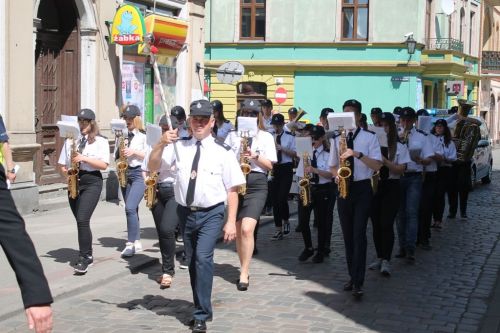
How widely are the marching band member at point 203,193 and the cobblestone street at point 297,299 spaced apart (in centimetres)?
49

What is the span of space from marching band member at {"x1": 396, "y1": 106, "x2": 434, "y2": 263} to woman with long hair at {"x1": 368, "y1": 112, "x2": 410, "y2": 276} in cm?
86

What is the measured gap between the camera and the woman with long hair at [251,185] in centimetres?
862

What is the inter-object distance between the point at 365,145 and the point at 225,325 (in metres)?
2.43

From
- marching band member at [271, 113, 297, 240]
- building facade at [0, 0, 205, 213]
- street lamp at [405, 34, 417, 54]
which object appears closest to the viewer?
marching band member at [271, 113, 297, 240]

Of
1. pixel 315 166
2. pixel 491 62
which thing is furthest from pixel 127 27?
pixel 491 62

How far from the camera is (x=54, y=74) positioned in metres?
15.8

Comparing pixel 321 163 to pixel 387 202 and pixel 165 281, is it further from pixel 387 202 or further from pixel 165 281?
pixel 165 281

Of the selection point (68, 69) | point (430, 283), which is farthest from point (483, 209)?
point (68, 69)

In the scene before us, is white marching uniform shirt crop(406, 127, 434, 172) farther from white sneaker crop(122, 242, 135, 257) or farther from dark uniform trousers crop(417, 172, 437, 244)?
white sneaker crop(122, 242, 135, 257)

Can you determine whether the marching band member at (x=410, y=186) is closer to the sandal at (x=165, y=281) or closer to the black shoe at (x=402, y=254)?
the black shoe at (x=402, y=254)

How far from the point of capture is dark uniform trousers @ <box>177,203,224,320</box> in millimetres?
6684

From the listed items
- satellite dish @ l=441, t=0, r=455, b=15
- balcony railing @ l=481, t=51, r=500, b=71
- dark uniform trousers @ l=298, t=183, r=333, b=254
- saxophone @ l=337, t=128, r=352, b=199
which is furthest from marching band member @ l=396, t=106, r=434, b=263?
balcony railing @ l=481, t=51, r=500, b=71

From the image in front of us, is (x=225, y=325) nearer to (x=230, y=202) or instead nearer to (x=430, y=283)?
(x=230, y=202)

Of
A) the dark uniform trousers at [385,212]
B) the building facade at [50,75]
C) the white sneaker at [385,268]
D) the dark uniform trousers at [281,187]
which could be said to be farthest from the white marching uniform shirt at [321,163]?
the building facade at [50,75]
